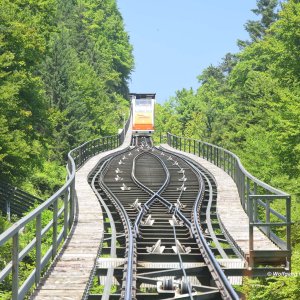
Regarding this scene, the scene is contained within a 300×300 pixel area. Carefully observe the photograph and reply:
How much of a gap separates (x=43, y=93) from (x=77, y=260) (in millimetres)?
40816

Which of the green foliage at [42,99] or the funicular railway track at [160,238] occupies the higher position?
the green foliage at [42,99]

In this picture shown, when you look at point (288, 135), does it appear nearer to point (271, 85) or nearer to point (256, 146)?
point (256, 146)

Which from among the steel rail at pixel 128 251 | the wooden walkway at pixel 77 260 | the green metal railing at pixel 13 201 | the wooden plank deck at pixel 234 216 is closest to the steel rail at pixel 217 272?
the wooden plank deck at pixel 234 216

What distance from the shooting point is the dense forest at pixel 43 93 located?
108ft

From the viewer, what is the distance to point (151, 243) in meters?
14.9

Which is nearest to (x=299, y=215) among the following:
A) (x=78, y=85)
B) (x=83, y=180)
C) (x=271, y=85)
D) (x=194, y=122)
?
(x=83, y=180)

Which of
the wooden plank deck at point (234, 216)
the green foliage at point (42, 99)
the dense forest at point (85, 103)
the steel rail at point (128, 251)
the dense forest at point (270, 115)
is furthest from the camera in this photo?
the green foliage at point (42, 99)

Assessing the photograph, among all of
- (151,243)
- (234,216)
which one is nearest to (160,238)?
(151,243)

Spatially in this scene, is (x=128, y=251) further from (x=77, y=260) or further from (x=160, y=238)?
(x=160, y=238)

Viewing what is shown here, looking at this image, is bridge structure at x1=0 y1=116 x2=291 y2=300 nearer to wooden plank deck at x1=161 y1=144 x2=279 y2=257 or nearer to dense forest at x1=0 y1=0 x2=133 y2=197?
wooden plank deck at x1=161 y1=144 x2=279 y2=257

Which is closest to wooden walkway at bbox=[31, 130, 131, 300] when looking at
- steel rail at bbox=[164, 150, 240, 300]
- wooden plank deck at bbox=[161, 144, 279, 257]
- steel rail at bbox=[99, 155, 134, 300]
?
steel rail at bbox=[99, 155, 134, 300]

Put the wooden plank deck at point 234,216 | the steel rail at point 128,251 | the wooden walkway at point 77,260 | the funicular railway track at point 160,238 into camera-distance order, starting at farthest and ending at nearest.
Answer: the wooden plank deck at point 234,216 → the funicular railway track at point 160,238 → the steel rail at point 128,251 → the wooden walkway at point 77,260

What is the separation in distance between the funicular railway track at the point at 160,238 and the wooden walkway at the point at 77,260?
313mm

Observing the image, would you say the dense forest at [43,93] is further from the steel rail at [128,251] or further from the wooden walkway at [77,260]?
the wooden walkway at [77,260]
